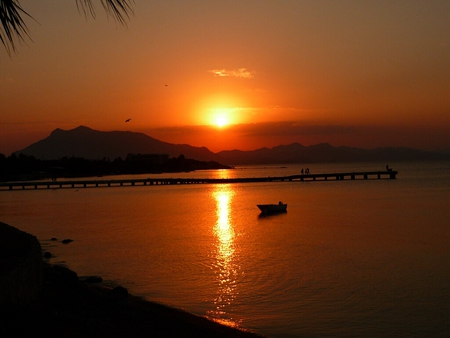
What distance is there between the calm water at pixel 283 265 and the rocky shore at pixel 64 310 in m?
2.09

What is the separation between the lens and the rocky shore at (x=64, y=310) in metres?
6.29

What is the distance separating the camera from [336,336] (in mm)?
10953

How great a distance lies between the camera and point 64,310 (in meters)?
8.90

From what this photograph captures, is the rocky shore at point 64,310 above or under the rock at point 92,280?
above

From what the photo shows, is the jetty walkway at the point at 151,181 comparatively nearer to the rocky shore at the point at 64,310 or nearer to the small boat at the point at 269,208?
the small boat at the point at 269,208

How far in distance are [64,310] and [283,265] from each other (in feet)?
38.3

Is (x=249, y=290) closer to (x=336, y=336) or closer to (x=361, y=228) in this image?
(x=336, y=336)

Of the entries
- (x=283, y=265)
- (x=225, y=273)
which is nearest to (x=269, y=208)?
(x=283, y=265)

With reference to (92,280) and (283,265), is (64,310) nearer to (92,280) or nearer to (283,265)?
(92,280)

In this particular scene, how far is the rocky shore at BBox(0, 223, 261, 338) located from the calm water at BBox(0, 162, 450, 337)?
6.86 feet

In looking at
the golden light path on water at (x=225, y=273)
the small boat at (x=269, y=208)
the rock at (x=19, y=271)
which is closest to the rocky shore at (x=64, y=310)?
the rock at (x=19, y=271)

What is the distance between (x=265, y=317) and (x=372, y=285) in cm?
504

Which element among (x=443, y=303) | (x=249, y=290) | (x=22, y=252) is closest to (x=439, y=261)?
(x=443, y=303)

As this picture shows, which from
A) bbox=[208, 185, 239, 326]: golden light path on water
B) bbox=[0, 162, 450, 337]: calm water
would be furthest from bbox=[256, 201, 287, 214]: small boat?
bbox=[208, 185, 239, 326]: golden light path on water
